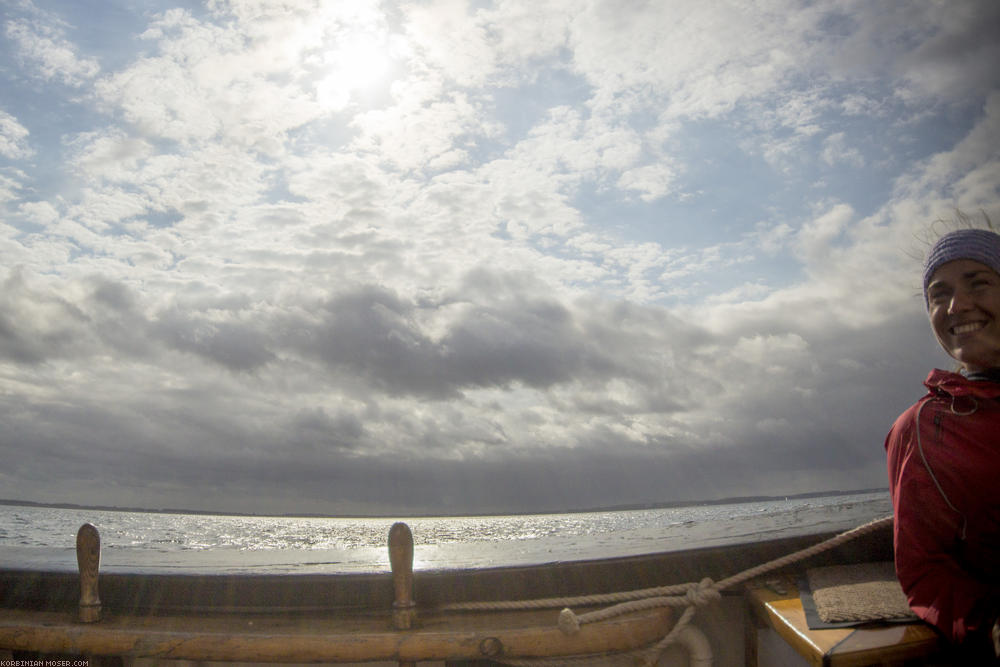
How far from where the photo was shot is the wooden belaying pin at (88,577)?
3295 mm

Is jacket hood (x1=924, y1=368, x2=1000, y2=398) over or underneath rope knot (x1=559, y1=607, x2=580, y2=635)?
over

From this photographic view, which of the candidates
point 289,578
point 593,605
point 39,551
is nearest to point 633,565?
point 593,605

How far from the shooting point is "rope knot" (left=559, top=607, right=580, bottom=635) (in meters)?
2.85

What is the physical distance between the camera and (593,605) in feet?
10.6

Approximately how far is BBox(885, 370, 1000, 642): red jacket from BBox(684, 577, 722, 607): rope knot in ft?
3.07

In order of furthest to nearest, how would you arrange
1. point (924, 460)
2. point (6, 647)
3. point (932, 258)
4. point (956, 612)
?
point (6, 647)
point (932, 258)
point (924, 460)
point (956, 612)

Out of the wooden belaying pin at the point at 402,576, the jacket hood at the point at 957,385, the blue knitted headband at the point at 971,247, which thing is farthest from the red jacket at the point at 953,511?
the wooden belaying pin at the point at 402,576

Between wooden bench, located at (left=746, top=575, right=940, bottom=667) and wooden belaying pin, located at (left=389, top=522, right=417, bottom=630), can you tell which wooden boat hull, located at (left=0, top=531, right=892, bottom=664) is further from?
wooden bench, located at (left=746, top=575, right=940, bottom=667)

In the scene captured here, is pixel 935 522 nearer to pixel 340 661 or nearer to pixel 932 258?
pixel 932 258

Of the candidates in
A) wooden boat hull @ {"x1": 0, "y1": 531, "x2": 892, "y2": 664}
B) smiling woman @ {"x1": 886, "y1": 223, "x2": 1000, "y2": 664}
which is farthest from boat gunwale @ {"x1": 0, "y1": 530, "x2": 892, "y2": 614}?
smiling woman @ {"x1": 886, "y1": 223, "x2": 1000, "y2": 664}

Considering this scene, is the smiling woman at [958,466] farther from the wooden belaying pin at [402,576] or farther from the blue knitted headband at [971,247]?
the wooden belaying pin at [402,576]

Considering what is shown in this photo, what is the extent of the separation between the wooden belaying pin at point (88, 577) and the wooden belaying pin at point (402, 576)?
5.34 ft

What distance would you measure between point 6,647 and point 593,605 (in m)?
2.98

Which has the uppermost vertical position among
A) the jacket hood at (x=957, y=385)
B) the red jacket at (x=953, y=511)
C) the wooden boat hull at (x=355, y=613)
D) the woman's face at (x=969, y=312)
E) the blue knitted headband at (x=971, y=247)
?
the blue knitted headband at (x=971, y=247)
